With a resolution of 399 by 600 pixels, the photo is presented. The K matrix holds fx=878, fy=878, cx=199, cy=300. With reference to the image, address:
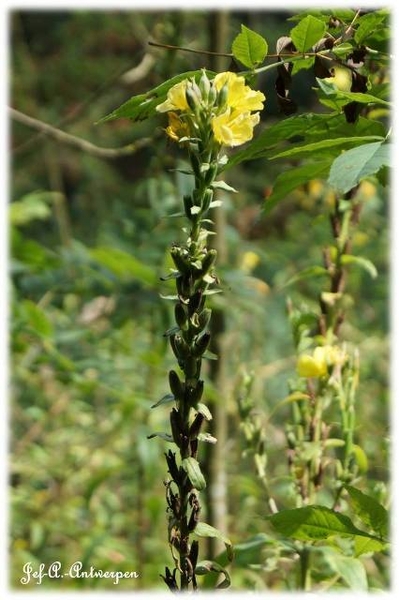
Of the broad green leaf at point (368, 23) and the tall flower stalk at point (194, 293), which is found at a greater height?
the broad green leaf at point (368, 23)

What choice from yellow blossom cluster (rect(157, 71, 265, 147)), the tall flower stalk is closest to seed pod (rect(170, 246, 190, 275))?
the tall flower stalk

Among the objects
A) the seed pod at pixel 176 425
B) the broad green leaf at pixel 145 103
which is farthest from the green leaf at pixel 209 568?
the broad green leaf at pixel 145 103

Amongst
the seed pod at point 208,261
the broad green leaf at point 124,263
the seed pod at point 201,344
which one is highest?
the broad green leaf at point 124,263

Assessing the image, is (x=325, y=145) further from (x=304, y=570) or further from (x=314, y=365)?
(x=304, y=570)

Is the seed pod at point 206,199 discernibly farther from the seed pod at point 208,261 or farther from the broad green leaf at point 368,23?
the broad green leaf at point 368,23

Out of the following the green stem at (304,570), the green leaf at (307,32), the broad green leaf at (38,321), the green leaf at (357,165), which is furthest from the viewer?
the broad green leaf at (38,321)

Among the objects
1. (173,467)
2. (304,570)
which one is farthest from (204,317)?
(304,570)
